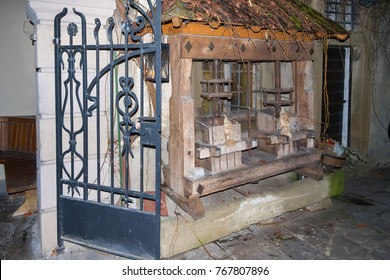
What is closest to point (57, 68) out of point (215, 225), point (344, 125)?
point (215, 225)

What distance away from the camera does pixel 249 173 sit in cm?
464

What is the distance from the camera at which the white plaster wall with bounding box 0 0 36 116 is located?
698 cm

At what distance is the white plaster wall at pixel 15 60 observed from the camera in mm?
6984

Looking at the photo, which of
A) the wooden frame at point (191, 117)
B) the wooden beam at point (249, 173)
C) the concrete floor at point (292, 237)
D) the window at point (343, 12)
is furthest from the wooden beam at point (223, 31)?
the window at point (343, 12)

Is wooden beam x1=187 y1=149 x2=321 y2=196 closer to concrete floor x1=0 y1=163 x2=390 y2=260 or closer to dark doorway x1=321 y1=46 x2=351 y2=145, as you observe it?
concrete floor x1=0 y1=163 x2=390 y2=260

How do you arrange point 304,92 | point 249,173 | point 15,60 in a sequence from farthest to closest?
point 15,60 < point 304,92 < point 249,173

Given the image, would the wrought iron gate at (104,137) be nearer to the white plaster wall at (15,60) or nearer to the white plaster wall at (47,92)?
the white plaster wall at (47,92)

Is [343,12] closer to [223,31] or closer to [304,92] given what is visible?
[304,92]

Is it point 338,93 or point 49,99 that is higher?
point 338,93

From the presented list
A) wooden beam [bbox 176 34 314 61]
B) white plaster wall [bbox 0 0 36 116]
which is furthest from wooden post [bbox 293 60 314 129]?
white plaster wall [bbox 0 0 36 116]

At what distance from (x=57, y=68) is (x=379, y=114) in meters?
7.55

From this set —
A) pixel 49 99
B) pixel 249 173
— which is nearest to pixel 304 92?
pixel 249 173

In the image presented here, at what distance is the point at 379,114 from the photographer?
8469 mm

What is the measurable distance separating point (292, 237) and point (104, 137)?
2899mm
